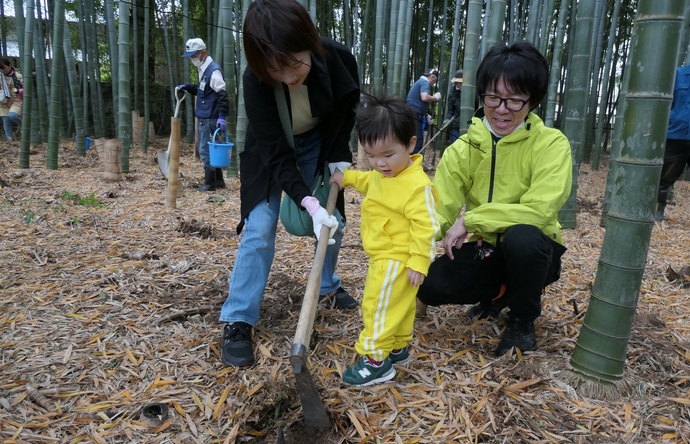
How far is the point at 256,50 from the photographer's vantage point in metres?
1.61

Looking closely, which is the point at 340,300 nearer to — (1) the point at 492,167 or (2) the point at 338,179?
(2) the point at 338,179

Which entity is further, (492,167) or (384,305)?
(492,167)

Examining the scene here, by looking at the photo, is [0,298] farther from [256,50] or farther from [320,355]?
[256,50]

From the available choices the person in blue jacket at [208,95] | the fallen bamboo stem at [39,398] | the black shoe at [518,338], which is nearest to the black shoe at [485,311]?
the black shoe at [518,338]

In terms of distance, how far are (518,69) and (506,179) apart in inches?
17.1

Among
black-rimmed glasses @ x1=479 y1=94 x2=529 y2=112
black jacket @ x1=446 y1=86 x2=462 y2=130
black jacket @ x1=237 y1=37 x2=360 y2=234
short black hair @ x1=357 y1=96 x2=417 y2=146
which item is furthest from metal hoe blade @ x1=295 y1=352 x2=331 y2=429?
black jacket @ x1=446 y1=86 x2=462 y2=130

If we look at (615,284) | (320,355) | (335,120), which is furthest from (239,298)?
(615,284)

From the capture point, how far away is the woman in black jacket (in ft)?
5.91

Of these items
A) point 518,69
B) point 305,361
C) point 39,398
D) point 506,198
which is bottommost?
point 39,398

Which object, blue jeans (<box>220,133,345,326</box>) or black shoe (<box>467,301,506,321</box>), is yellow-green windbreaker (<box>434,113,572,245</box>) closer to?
black shoe (<box>467,301,506,321</box>)

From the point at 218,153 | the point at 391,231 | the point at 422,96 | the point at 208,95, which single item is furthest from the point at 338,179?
the point at 422,96

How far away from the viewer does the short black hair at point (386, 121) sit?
1.63 m

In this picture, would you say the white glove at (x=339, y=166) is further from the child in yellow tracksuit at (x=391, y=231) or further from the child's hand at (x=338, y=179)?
the child in yellow tracksuit at (x=391, y=231)

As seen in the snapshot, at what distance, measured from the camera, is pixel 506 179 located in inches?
76.8
